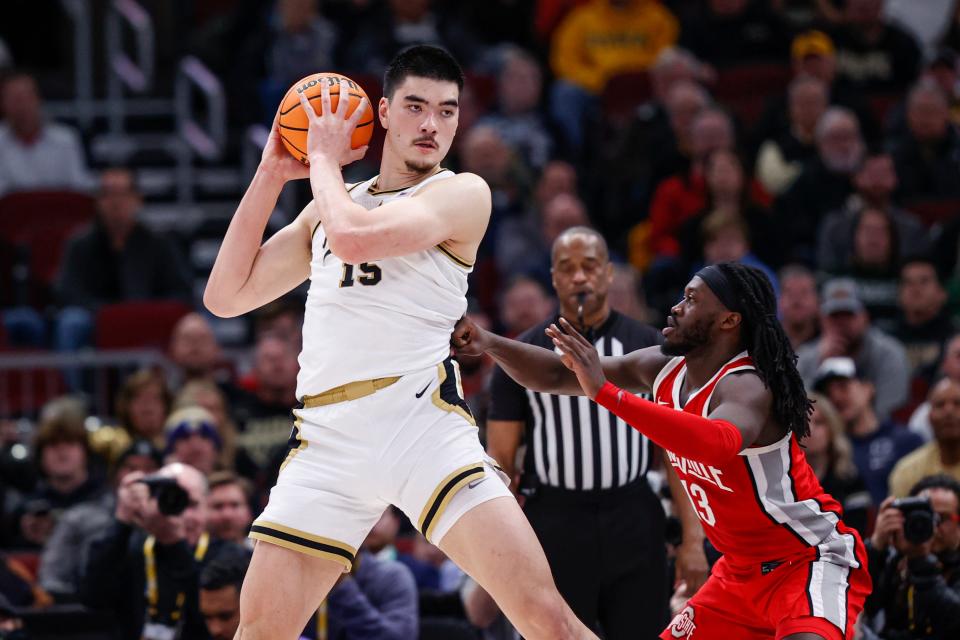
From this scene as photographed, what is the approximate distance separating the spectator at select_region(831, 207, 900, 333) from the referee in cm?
480

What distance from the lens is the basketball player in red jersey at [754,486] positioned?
554cm

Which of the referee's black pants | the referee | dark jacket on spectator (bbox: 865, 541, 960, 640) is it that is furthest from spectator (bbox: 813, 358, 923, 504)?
the referee's black pants

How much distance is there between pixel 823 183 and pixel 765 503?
709 cm

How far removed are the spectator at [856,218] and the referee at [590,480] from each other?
4.99 metres

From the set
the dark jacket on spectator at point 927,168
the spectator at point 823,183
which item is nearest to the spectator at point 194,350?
the spectator at point 823,183

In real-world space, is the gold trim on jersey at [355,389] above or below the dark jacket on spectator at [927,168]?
below

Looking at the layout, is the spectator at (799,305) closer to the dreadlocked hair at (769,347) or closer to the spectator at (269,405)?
the spectator at (269,405)

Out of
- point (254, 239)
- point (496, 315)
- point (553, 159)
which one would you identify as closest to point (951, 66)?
point (553, 159)

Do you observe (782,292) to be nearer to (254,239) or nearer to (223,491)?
(223,491)

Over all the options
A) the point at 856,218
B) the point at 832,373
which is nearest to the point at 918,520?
the point at 832,373

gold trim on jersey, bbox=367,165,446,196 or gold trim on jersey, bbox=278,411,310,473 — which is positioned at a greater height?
gold trim on jersey, bbox=367,165,446,196

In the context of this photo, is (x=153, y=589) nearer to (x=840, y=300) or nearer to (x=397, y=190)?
(x=397, y=190)

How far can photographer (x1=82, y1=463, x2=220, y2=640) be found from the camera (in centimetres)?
747

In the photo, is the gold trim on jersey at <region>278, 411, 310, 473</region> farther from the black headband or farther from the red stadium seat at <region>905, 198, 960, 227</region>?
the red stadium seat at <region>905, 198, 960, 227</region>
